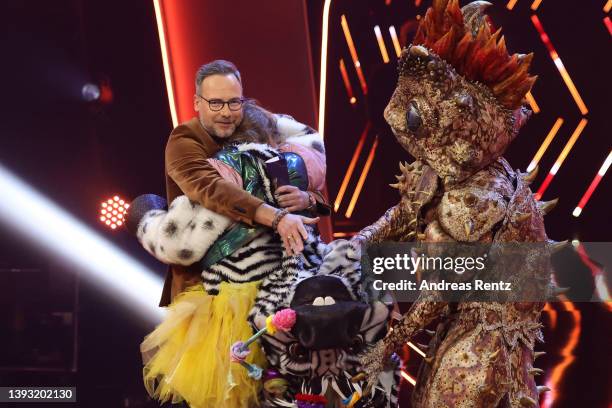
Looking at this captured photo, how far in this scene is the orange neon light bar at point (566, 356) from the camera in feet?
13.4

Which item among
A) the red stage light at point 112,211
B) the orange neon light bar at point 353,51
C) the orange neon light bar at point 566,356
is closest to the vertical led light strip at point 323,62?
the orange neon light bar at point 353,51

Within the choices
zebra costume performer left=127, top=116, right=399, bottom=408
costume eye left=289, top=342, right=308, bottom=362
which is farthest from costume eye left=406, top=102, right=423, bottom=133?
costume eye left=289, top=342, right=308, bottom=362

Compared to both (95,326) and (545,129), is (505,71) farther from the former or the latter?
(95,326)

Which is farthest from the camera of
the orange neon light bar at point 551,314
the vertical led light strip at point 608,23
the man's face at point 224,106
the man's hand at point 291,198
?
the orange neon light bar at point 551,314

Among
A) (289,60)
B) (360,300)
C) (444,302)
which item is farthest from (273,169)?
(289,60)

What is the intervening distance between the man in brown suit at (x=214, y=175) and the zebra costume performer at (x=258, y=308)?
6 centimetres

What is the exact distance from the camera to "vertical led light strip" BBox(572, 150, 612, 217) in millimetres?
4113

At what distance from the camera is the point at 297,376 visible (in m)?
2.72

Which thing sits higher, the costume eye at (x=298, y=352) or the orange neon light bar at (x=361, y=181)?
the orange neon light bar at (x=361, y=181)

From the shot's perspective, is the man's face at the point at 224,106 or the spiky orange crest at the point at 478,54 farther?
the man's face at the point at 224,106

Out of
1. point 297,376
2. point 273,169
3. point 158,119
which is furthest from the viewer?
point 158,119

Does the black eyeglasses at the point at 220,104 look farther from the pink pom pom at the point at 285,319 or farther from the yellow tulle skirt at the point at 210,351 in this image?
the pink pom pom at the point at 285,319

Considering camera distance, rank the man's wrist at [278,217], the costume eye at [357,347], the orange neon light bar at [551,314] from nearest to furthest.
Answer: the costume eye at [357,347]
the man's wrist at [278,217]
the orange neon light bar at [551,314]

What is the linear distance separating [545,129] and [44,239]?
2575 millimetres
